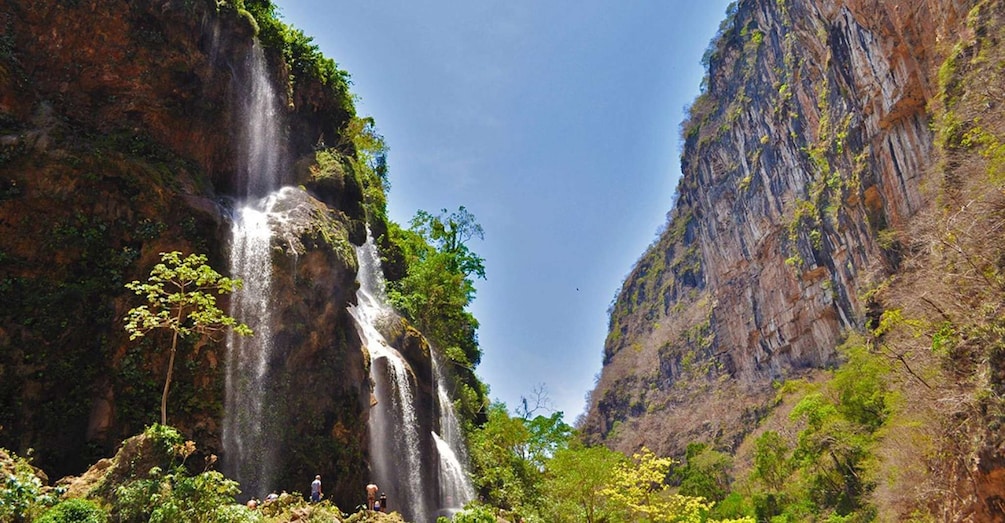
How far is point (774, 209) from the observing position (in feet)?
206

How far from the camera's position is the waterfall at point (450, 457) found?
2297 centimetres

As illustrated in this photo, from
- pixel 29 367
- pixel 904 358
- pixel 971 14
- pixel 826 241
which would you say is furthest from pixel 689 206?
pixel 29 367

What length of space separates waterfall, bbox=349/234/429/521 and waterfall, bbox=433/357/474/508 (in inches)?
54.5

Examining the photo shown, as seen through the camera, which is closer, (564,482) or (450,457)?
(450,457)

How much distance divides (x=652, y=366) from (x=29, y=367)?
86829 millimetres

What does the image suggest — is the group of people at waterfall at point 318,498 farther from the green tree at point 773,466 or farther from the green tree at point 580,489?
the green tree at point 773,466

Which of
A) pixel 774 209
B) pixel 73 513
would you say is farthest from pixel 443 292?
pixel 774 209

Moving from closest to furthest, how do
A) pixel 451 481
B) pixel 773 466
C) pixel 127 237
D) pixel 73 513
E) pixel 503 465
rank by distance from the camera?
pixel 73 513, pixel 127 237, pixel 451 481, pixel 503 465, pixel 773 466

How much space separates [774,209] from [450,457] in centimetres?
5175

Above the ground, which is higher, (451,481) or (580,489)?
(451,481)

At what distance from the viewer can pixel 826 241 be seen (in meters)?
50.4

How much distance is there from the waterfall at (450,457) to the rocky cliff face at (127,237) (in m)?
4.84

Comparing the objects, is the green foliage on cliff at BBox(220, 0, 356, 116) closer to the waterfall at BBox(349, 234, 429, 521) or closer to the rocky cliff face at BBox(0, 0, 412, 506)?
the rocky cliff face at BBox(0, 0, 412, 506)

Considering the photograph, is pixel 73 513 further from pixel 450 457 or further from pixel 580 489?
pixel 580 489
